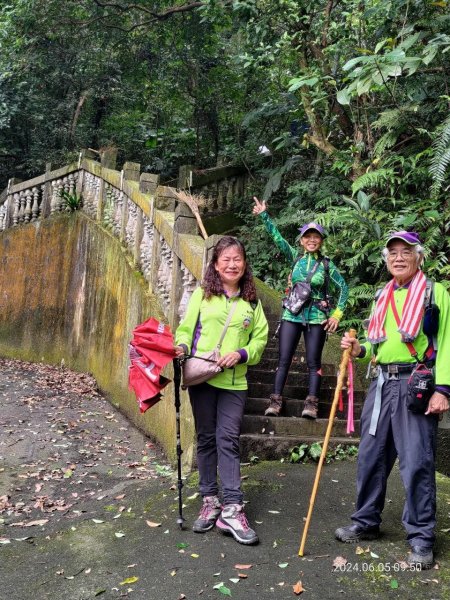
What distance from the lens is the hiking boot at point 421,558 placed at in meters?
3.28

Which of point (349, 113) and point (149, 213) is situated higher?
point (349, 113)

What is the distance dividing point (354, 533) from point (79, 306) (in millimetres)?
7758

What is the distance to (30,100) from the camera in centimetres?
1388

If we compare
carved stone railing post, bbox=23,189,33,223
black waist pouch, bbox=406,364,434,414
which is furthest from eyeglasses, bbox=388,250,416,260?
carved stone railing post, bbox=23,189,33,223

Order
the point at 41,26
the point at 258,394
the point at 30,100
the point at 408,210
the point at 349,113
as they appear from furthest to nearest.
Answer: the point at 30,100 < the point at 41,26 < the point at 349,113 < the point at 408,210 < the point at 258,394

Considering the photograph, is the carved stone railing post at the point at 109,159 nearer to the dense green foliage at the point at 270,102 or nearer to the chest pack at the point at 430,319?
the dense green foliage at the point at 270,102

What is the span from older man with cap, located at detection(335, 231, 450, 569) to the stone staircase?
155 cm

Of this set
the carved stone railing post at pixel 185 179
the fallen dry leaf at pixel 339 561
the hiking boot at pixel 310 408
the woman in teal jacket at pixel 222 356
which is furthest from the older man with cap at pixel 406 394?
the carved stone railing post at pixel 185 179

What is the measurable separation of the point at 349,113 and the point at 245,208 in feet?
11.7

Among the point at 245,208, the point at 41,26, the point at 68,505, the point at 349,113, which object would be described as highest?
the point at 41,26

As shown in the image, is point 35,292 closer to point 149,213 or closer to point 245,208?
point 245,208

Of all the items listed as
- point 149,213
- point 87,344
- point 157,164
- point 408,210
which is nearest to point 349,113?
point 408,210

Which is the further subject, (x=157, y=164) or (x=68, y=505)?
(x=157, y=164)

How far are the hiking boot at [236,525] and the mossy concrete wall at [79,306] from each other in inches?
54.8
